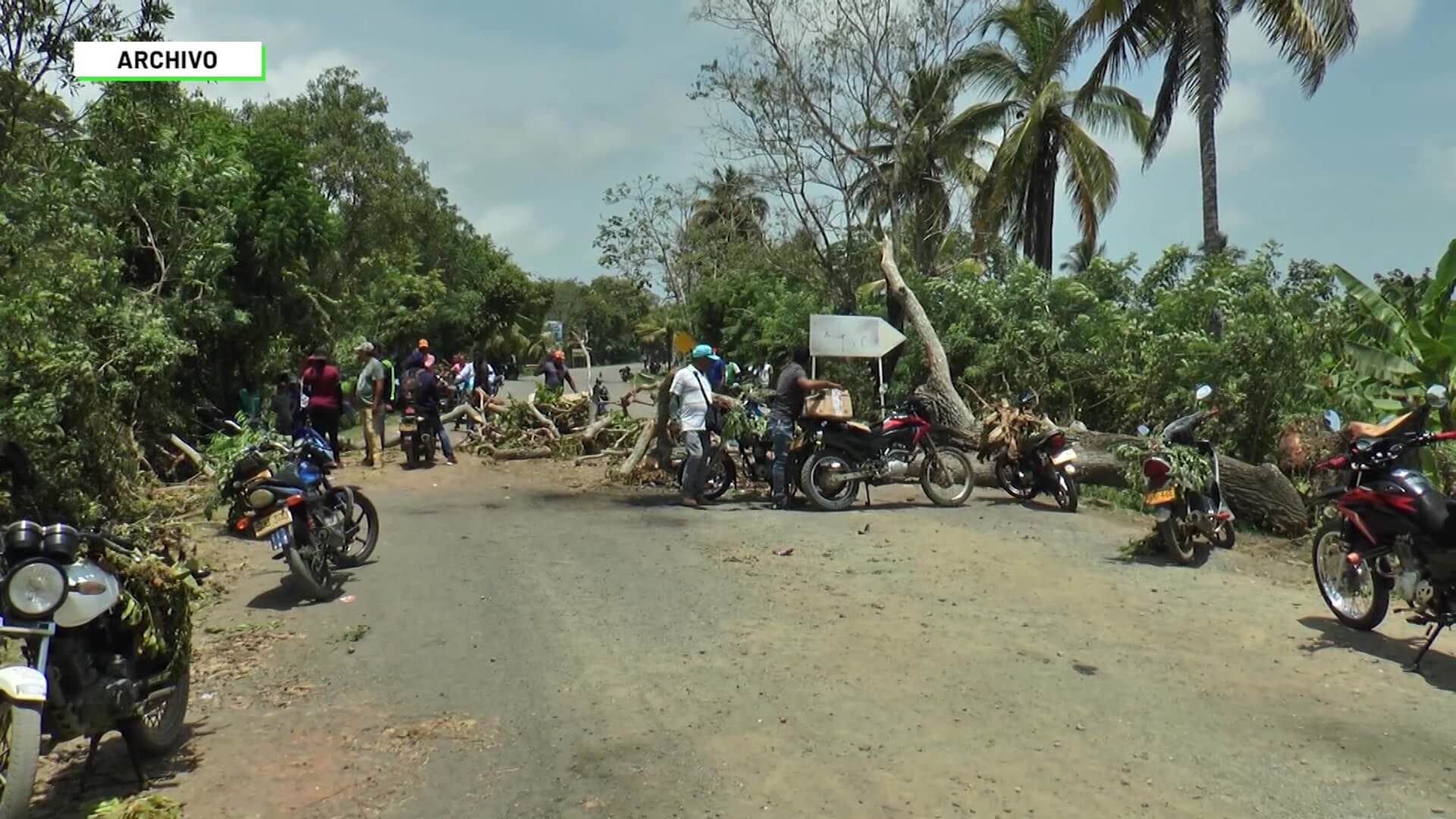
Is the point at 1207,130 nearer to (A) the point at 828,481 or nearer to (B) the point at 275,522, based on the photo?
(A) the point at 828,481

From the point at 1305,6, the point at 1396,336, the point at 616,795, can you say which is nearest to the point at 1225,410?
the point at 1396,336

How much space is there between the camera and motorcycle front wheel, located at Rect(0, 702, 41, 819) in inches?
149

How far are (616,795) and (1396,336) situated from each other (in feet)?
35.4

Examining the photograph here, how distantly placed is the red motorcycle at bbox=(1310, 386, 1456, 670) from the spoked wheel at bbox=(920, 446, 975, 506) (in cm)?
487

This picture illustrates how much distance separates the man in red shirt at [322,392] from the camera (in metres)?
14.4

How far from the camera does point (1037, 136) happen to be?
81.8ft

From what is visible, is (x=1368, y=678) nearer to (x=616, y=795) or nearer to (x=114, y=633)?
(x=616, y=795)

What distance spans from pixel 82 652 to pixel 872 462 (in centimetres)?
863

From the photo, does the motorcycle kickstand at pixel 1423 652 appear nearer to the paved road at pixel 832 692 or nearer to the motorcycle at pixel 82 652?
the paved road at pixel 832 692

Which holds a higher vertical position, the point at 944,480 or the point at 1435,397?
the point at 1435,397

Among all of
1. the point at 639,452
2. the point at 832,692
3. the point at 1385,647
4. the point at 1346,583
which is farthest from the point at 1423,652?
Result: the point at 639,452

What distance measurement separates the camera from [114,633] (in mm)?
4668

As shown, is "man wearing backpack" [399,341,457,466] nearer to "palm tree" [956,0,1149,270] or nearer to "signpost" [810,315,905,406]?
"signpost" [810,315,905,406]

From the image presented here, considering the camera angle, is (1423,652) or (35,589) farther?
(1423,652)
